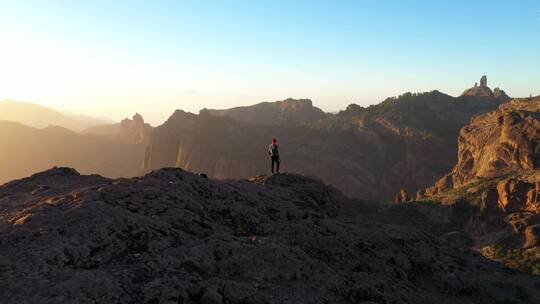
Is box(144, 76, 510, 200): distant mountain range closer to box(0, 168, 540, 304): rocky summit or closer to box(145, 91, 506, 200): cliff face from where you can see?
box(145, 91, 506, 200): cliff face

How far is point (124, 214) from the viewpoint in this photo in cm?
1290

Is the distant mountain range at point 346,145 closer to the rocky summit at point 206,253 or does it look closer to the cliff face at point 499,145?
the cliff face at point 499,145

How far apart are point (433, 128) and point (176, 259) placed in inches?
5994

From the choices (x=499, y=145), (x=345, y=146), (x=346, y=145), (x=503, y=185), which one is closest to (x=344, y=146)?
(x=345, y=146)

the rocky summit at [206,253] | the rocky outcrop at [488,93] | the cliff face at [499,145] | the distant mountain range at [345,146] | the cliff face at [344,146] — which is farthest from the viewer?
the rocky outcrop at [488,93]

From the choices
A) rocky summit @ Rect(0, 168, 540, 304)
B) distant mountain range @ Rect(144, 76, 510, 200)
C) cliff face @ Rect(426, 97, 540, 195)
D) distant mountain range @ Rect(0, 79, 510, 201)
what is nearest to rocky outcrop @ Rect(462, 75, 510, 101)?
distant mountain range @ Rect(0, 79, 510, 201)

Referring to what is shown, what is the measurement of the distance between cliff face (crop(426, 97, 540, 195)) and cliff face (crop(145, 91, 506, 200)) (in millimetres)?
28599

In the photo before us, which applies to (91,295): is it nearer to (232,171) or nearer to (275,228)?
(275,228)

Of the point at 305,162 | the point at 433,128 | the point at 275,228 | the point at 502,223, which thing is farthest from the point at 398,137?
the point at 275,228

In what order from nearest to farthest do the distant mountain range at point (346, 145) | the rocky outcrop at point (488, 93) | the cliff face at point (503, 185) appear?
the cliff face at point (503, 185), the distant mountain range at point (346, 145), the rocky outcrop at point (488, 93)

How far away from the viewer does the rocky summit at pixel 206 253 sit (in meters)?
10.1

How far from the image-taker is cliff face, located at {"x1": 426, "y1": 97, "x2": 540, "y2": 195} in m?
72.9

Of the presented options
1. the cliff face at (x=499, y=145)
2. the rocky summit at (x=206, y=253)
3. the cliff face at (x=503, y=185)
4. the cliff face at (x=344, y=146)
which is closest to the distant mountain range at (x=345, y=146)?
the cliff face at (x=344, y=146)

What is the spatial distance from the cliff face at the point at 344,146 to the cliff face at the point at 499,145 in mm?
28599
